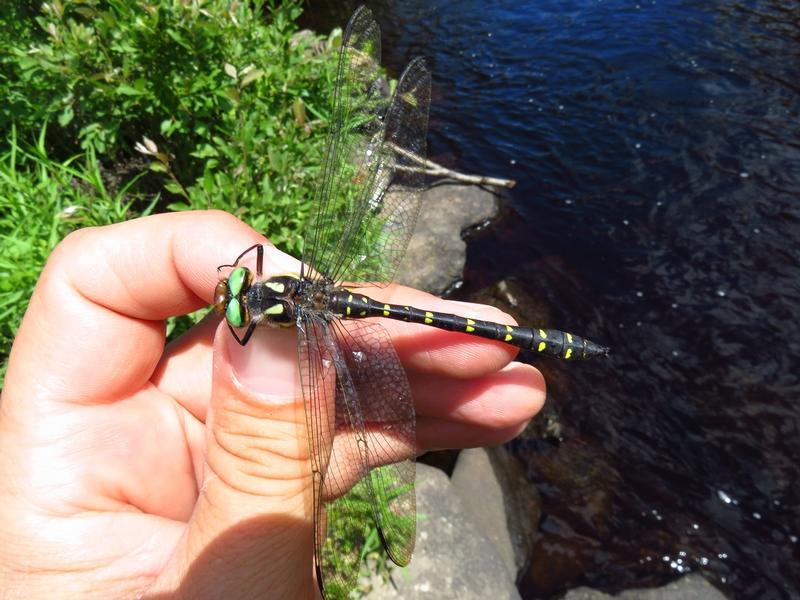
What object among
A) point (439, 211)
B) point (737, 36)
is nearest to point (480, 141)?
point (439, 211)

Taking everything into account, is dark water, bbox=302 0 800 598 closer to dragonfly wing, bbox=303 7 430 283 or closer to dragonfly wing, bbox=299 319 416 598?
dragonfly wing, bbox=299 319 416 598

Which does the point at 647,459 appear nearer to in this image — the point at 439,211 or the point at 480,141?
the point at 439,211

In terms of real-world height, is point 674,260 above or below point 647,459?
above

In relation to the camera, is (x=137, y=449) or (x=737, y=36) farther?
(x=737, y=36)

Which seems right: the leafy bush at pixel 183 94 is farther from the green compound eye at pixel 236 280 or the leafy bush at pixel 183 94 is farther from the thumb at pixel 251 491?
the thumb at pixel 251 491

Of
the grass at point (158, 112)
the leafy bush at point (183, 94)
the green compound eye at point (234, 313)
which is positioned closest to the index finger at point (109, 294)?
the green compound eye at point (234, 313)

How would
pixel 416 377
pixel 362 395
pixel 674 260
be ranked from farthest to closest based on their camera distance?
pixel 674 260 → pixel 416 377 → pixel 362 395
